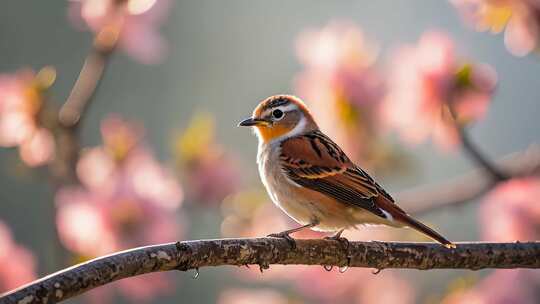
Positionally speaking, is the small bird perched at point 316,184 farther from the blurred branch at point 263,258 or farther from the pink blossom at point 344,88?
the pink blossom at point 344,88

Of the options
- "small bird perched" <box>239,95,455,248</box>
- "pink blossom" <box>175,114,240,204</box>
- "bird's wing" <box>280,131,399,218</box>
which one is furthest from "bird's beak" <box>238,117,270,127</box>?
"pink blossom" <box>175,114,240,204</box>

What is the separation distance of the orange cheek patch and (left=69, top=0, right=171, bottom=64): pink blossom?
0.48m

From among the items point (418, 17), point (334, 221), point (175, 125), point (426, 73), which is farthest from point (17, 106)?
point (418, 17)

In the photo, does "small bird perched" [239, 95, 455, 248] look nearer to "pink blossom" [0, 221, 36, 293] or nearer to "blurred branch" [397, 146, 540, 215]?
"blurred branch" [397, 146, 540, 215]

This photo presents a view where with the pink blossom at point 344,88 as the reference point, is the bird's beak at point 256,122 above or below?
below

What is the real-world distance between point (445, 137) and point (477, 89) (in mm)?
230

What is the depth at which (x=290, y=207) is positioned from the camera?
2525 millimetres

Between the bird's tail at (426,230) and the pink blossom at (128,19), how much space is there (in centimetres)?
105

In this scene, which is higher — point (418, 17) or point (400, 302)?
point (418, 17)

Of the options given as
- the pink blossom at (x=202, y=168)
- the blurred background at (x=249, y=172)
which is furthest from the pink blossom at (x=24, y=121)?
the pink blossom at (x=202, y=168)

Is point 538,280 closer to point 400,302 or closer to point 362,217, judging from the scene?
point 400,302

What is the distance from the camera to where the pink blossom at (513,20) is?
8.83 feet

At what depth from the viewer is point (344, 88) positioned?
320 cm

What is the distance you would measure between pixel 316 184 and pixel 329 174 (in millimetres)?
57
